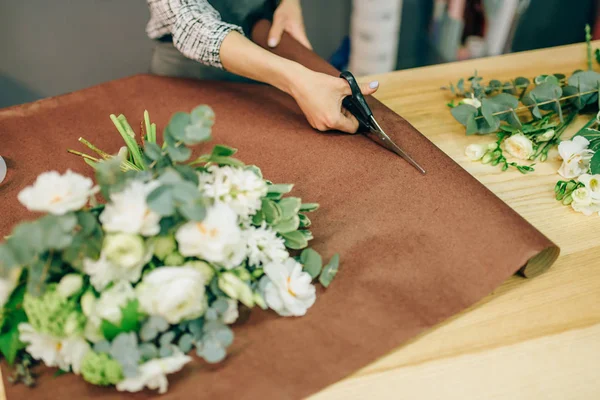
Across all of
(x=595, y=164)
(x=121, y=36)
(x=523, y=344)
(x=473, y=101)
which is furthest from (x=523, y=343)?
(x=121, y=36)

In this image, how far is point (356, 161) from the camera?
37.3 inches

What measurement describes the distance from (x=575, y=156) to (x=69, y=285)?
904 mm

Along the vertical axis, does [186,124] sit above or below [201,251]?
above

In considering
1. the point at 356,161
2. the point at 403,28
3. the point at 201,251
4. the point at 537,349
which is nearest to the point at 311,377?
the point at 201,251

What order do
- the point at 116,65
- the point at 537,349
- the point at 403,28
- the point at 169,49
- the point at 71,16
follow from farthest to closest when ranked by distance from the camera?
the point at 403,28 < the point at 116,65 < the point at 71,16 < the point at 169,49 < the point at 537,349

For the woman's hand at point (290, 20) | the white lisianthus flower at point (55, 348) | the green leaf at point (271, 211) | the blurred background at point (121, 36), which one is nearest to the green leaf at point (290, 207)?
the green leaf at point (271, 211)

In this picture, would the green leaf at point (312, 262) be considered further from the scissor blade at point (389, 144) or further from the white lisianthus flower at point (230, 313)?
the scissor blade at point (389, 144)

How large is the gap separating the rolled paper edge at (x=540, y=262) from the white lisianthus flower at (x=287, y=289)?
1.13 ft

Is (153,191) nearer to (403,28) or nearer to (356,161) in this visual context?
(356,161)

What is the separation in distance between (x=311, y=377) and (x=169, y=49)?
99 cm

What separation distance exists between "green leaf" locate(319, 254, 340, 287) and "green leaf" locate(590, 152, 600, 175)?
0.51m

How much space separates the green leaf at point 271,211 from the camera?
2.36 ft

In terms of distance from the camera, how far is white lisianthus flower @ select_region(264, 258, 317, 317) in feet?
2.27

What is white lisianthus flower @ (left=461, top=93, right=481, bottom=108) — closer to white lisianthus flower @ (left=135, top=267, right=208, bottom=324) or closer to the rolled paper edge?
the rolled paper edge
